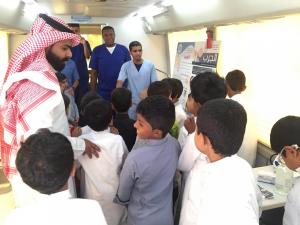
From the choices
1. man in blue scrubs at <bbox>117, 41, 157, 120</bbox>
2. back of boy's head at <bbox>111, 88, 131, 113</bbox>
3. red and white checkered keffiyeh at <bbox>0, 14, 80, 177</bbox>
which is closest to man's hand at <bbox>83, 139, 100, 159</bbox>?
red and white checkered keffiyeh at <bbox>0, 14, 80, 177</bbox>

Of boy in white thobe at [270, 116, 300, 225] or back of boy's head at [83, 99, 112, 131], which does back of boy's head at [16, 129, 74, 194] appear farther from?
boy in white thobe at [270, 116, 300, 225]

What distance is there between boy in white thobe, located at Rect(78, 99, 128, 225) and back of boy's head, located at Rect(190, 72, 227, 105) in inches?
21.6

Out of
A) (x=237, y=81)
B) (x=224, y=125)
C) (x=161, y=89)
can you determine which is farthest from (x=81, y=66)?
(x=224, y=125)

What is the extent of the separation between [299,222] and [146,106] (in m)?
0.91

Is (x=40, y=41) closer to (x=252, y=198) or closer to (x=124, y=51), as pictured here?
(x=252, y=198)

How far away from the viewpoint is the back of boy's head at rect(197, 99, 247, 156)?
3.96ft

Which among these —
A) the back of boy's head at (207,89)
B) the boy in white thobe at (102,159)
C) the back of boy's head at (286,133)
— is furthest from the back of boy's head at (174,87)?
the back of boy's head at (286,133)

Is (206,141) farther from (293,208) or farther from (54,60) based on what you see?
(54,60)

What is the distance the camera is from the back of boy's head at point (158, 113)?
1.71m

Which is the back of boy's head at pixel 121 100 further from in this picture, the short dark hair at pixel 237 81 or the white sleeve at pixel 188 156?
the short dark hair at pixel 237 81

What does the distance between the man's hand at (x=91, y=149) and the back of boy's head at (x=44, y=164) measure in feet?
2.10

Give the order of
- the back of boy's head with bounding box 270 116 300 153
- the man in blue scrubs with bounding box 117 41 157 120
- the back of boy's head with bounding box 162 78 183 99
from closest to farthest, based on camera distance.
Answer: the back of boy's head with bounding box 270 116 300 153 < the back of boy's head with bounding box 162 78 183 99 < the man in blue scrubs with bounding box 117 41 157 120

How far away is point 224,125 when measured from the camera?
3.96ft

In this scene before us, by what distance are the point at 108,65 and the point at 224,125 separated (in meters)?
3.27
